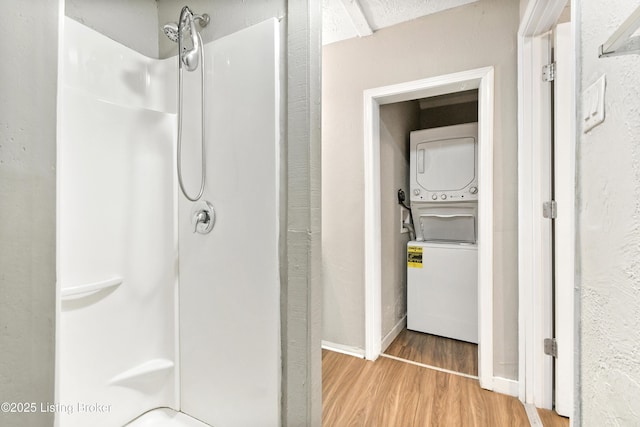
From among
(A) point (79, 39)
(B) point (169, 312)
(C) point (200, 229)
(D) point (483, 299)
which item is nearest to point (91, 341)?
(B) point (169, 312)

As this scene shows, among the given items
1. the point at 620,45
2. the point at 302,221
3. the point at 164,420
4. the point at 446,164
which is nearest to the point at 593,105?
the point at 620,45

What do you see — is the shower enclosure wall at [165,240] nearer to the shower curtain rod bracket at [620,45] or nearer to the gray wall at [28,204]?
the gray wall at [28,204]

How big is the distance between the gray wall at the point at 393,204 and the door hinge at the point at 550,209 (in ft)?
3.38

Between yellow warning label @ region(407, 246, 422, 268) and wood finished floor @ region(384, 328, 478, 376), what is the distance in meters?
0.63

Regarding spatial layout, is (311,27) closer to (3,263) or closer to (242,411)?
(3,263)

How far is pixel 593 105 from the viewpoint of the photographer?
2.50ft

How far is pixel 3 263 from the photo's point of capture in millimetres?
566

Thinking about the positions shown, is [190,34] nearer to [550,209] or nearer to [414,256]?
[550,209]

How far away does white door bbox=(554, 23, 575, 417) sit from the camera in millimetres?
1450

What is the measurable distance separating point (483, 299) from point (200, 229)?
1.68 metres

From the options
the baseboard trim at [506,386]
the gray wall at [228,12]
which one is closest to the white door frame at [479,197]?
the baseboard trim at [506,386]

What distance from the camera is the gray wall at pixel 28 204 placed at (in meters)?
0.57

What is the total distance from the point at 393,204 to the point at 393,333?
1143 mm

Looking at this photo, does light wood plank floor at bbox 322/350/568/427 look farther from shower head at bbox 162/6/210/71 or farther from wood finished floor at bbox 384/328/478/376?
shower head at bbox 162/6/210/71
